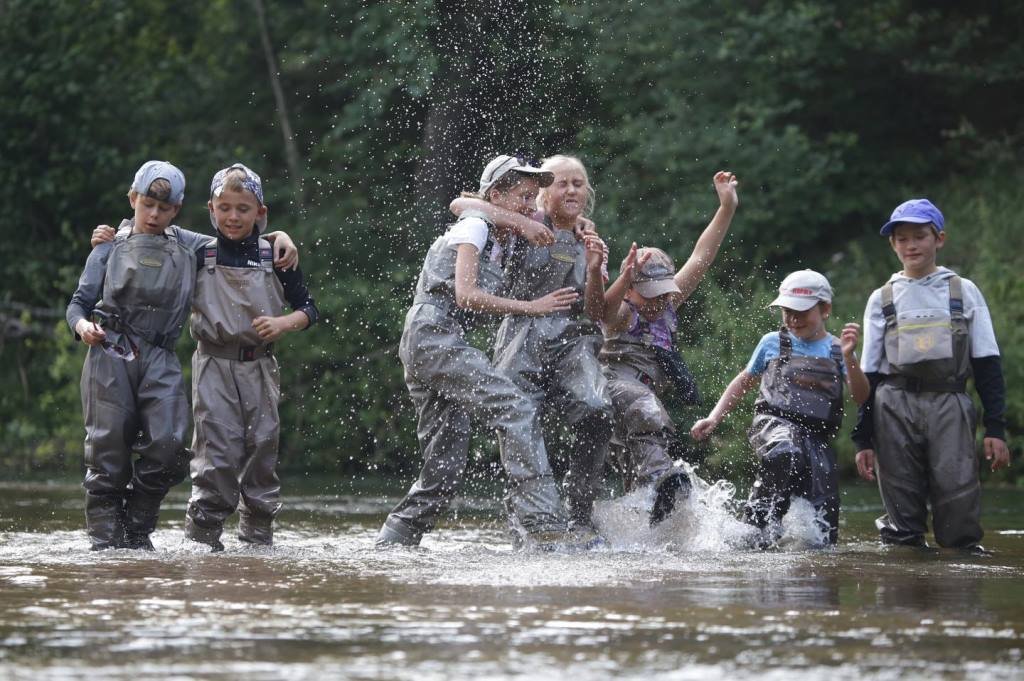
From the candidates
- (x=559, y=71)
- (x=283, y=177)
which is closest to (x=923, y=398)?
(x=559, y=71)

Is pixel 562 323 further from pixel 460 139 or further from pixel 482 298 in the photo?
pixel 460 139

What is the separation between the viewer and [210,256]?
311 inches

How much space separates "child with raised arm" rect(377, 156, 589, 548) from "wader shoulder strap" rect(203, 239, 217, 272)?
37.0 inches

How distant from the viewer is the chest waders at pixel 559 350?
312 inches

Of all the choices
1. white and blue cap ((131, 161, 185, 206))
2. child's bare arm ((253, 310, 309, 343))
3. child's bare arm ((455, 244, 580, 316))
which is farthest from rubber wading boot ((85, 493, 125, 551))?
child's bare arm ((455, 244, 580, 316))

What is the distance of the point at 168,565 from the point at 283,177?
55.0 ft

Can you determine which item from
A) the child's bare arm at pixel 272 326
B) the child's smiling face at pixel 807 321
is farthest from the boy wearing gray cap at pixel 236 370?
the child's smiling face at pixel 807 321

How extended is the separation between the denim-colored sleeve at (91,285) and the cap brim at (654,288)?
254cm

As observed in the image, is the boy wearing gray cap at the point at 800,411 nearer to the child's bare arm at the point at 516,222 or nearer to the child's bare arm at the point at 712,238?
the child's bare arm at the point at 712,238

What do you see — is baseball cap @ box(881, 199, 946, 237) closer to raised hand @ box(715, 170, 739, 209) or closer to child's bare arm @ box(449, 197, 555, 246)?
raised hand @ box(715, 170, 739, 209)

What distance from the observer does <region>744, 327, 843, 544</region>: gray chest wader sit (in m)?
8.22

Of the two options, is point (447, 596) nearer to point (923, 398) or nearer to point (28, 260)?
point (923, 398)

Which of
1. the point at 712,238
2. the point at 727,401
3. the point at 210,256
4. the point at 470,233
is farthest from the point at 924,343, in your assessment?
the point at 210,256

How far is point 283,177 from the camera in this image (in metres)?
23.1
